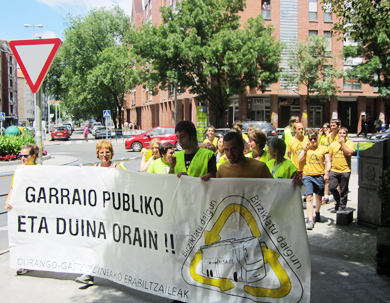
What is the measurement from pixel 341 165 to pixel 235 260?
4.84 meters

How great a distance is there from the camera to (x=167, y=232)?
4.05m

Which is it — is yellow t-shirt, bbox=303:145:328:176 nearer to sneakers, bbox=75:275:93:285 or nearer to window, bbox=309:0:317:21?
sneakers, bbox=75:275:93:285

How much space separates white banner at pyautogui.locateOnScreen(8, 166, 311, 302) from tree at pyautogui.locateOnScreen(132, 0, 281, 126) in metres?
26.2

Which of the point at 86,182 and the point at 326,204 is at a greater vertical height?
the point at 86,182

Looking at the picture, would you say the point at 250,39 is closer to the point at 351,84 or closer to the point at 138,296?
the point at 351,84

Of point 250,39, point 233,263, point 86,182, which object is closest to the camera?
point 233,263

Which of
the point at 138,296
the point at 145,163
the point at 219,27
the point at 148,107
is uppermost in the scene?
the point at 219,27

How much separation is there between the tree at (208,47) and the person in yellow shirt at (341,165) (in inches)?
894

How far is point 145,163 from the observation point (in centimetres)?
718

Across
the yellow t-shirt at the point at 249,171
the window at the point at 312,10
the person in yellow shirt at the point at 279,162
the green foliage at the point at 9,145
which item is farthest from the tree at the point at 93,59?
the yellow t-shirt at the point at 249,171

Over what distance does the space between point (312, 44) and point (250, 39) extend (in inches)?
352

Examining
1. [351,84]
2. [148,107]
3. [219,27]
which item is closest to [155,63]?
[219,27]

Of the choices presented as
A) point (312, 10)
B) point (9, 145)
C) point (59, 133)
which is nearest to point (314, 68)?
point (312, 10)

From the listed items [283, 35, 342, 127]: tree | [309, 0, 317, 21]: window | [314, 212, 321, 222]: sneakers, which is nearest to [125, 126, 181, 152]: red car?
[283, 35, 342, 127]: tree
